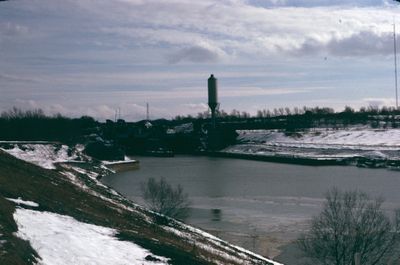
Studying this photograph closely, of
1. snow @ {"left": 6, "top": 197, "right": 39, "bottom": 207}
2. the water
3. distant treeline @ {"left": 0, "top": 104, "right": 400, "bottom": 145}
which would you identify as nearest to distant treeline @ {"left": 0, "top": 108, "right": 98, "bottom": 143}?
distant treeline @ {"left": 0, "top": 104, "right": 400, "bottom": 145}

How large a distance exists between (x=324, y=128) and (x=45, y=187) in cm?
4045

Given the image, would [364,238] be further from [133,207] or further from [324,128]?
[324,128]

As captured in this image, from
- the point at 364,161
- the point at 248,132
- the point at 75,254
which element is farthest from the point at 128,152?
the point at 75,254

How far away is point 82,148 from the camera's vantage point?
34188 mm

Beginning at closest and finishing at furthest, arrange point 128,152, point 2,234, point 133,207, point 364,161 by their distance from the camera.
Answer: point 2,234 → point 133,207 → point 364,161 → point 128,152

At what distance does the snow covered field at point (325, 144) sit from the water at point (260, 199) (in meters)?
10.5

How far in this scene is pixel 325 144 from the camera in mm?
39719

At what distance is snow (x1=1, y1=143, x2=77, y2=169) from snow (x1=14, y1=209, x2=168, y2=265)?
60.3 feet

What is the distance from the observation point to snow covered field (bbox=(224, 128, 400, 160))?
34281 mm

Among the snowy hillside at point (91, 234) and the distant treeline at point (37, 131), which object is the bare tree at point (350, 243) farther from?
the distant treeline at point (37, 131)

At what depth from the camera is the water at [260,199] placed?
10.9 meters

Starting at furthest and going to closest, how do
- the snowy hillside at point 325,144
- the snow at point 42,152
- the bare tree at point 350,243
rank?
the snowy hillside at point 325,144 → the snow at point 42,152 → the bare tree at point 350,243

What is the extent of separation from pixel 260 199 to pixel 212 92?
92.5 ft

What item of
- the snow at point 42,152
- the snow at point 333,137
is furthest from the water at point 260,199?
the snow at point 333,137
